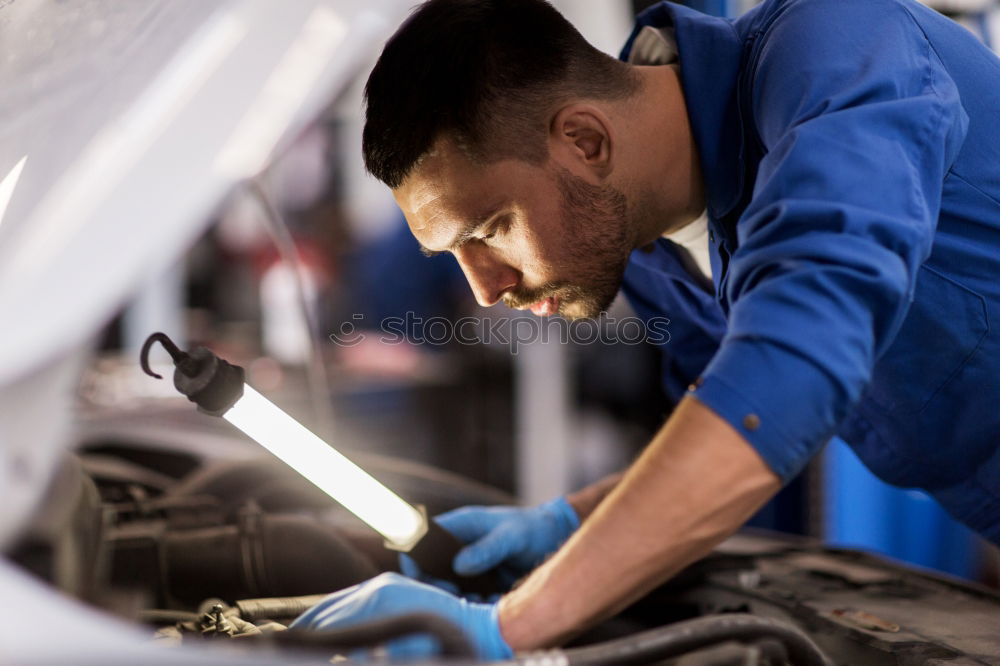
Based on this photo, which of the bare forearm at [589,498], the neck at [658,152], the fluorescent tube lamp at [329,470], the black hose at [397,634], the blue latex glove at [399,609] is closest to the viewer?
the black hose at [397,634]

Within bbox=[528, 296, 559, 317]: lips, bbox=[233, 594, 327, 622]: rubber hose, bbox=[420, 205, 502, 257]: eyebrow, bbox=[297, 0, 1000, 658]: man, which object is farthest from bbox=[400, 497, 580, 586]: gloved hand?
bbox=[420, 205, 502, 257]: eyebrow

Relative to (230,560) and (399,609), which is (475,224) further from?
(230,560)

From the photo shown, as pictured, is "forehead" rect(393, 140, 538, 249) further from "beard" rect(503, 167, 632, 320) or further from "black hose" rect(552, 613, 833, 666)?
"black hose" rect(552, 613, 833, 666)

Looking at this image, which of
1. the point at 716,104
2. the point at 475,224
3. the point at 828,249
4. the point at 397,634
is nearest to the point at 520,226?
the point at 475,224

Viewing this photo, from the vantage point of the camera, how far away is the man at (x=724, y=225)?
628mm

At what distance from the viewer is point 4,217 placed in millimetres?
795

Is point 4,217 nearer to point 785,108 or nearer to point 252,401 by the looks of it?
point 252,401

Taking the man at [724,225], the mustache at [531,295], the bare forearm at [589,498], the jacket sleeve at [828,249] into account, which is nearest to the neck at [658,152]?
the man at [724,225]

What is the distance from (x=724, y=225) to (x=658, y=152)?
118 millimetres

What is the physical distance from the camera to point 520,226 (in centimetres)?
90

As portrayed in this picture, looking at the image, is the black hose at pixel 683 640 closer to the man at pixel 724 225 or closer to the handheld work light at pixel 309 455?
the man at pixel 724 225

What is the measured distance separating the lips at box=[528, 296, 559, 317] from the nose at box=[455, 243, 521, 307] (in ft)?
0.19

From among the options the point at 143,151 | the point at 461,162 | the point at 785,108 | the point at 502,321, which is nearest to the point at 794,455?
the point at 785,108

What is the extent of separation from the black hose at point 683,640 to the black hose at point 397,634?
5 cm
